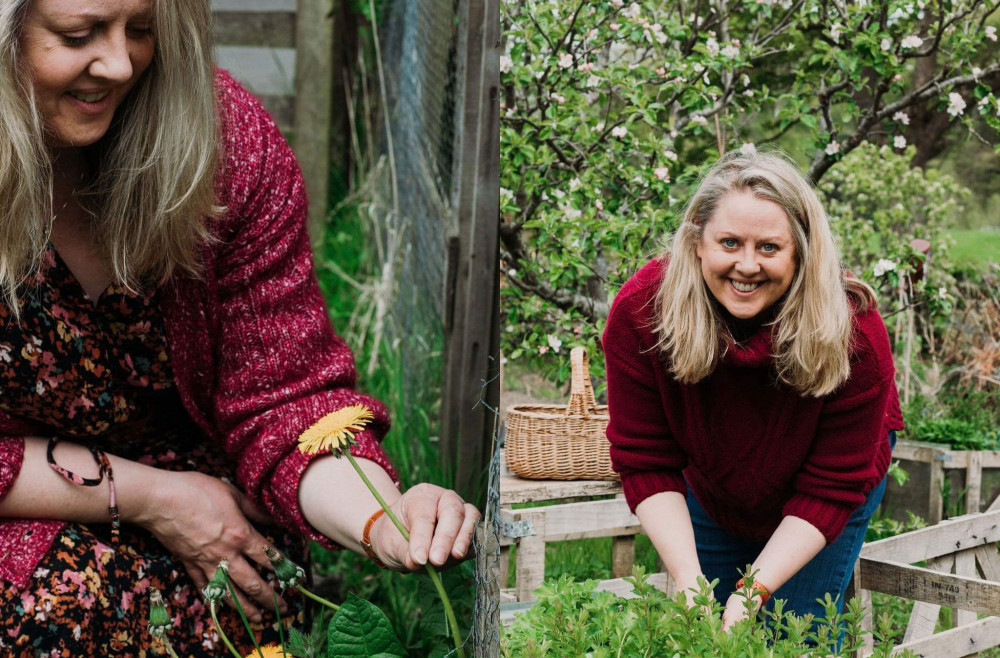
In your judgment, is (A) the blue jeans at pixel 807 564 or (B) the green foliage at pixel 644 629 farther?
(A) the blue jeans at pixel 807 564

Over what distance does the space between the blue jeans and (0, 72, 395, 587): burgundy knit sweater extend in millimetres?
562

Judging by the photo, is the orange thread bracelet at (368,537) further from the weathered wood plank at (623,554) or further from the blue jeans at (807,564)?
the blue jeans at (807,564)

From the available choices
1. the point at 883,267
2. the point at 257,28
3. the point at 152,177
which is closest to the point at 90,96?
the point at 152,177

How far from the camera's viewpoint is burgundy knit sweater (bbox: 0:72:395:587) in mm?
1772

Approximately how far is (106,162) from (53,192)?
0.31 feet

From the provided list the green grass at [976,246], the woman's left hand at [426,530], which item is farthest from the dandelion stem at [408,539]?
the green grass at [976,246]

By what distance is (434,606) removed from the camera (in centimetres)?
182

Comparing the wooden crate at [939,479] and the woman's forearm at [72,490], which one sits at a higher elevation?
the wooden crate at [939,479]

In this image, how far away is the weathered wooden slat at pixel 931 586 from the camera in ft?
4.31

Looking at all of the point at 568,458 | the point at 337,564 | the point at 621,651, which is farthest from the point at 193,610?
the point at 337,564

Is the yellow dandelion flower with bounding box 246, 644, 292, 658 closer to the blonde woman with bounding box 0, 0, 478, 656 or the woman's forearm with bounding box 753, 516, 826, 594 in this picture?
the blonde woman with bounding box 0, 0, 478, 656

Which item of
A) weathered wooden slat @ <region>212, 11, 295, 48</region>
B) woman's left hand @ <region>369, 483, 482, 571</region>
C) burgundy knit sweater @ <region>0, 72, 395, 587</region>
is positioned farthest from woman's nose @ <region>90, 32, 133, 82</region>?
weathered wooden slat @ <region>212, 11, 295, 48</region>

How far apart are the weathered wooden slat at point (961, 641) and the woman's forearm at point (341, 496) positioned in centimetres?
73

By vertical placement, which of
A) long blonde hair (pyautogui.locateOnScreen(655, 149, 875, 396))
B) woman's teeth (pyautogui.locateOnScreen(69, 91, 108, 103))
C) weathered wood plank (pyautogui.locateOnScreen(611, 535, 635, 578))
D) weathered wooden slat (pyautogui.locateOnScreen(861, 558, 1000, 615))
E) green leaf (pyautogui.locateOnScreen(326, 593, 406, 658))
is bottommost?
green leaf (pyautogui.locateOnScreen(326, 593, 406, 658))
